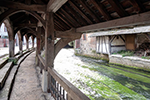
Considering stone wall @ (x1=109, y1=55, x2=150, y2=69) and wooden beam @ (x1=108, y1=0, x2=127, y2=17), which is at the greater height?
wooden beam @ (x1=108, y1=0, x2=127, y2=17)

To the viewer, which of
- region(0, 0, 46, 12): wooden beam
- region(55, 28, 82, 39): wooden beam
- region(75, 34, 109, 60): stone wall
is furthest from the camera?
region(75, 34, 109, 60): stone wall

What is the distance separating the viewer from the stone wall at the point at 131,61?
307 inches

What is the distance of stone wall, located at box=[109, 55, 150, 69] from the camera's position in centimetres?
779

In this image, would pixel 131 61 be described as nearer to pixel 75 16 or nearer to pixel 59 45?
pixel 59 45

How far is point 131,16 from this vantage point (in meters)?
1.60

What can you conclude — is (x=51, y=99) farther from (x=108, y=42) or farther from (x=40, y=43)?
(x=108, y=42)

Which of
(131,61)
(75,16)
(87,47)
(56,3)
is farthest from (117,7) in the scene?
(87,47)

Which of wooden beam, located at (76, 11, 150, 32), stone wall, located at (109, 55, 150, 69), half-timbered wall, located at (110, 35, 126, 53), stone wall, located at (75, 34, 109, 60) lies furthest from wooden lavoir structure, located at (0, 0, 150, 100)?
stone wall, located at (75, 34, 109, 60)

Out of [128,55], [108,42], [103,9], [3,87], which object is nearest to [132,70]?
[128,55]

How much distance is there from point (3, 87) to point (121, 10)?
346 centimetres

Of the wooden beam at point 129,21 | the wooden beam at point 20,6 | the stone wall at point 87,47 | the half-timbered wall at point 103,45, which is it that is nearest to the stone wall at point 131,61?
the half-timbered wall at point 103,45

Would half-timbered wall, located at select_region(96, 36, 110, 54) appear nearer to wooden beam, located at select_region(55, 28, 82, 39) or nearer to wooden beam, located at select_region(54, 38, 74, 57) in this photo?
wooden beam, located at select_region(55, 28, 82, 39)

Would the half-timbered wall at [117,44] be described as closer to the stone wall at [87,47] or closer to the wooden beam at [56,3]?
the stone wall at [87,47]

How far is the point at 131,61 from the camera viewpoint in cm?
862
